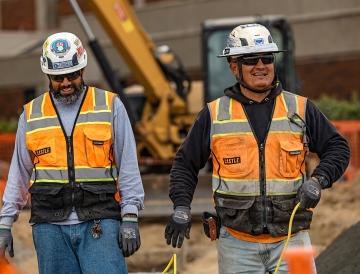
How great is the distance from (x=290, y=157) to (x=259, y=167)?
0.16 meters

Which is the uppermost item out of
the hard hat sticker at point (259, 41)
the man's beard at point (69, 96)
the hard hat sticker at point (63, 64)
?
the hard hat sticker at point (259, 41)

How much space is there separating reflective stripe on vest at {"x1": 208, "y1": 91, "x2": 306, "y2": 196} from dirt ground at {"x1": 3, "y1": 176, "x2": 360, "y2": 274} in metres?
4.94

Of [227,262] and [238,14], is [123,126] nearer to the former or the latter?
[227,262]

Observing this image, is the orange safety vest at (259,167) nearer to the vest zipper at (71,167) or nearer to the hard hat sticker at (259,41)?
the hard hat sticker at (259,41)

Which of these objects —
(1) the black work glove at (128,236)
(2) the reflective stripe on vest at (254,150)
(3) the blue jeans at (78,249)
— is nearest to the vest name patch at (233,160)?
(2) the reflective stripe on vest at (254,150)

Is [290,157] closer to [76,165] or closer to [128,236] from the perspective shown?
[128,236]

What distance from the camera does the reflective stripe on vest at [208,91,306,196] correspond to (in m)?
4.98

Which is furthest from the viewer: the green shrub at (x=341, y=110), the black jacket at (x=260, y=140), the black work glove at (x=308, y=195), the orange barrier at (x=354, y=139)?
the green shrub at (x=341, y=110)

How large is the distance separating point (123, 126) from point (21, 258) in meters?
5.39

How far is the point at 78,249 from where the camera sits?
17.2 ft

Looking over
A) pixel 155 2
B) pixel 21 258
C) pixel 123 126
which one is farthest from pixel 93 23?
pixel 123 126

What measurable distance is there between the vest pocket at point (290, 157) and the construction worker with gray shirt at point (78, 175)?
0.79 m

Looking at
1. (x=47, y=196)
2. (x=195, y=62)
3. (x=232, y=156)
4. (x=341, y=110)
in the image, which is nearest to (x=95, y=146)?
(x=47, y=196)

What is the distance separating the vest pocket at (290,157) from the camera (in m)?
4.98
